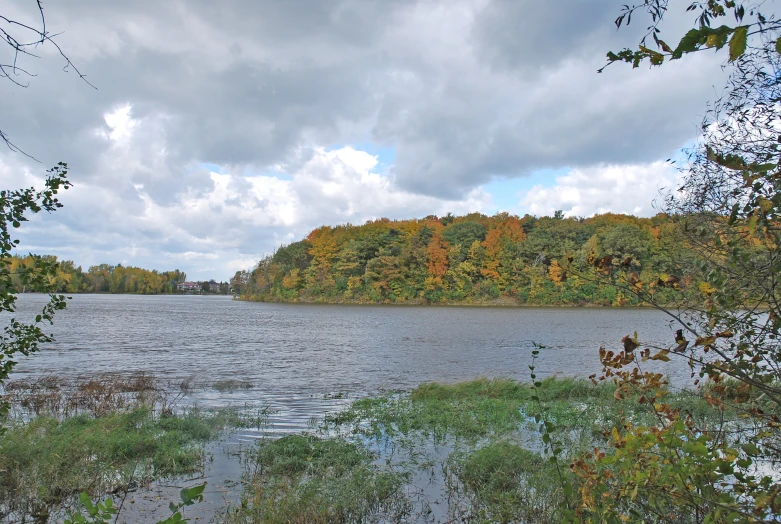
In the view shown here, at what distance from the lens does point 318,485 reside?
7336mm

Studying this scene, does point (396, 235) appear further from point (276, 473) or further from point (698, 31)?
point (698, 31)

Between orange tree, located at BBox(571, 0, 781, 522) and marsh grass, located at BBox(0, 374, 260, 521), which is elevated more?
orange tree, located at BBox(571, 0, 781, 522)

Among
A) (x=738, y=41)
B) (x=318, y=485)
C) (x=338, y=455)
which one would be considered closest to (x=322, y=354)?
(x=338, y=455)

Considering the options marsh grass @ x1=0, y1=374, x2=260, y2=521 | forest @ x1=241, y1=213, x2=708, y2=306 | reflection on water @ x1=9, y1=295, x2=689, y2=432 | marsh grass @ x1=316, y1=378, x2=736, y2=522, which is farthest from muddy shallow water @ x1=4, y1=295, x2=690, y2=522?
forest @ x1=241, y1=213, x2=708, y2=306

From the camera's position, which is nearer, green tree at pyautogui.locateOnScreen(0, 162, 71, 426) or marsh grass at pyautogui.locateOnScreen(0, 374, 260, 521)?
green tree at pyautogui.locateOnScreen(0, 162, 71, 426)

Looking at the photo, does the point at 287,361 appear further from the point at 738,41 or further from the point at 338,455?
the point at 738,41

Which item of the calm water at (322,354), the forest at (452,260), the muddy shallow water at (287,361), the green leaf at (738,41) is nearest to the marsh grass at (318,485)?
the muddy shallow water at (287,361)

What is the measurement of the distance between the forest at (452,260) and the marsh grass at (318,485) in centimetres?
6707

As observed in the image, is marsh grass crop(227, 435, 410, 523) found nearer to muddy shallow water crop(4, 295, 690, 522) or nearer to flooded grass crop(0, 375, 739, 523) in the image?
flooded grass crop(0, 375, 739, 523)

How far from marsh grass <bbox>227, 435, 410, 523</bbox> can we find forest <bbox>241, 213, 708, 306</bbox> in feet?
220

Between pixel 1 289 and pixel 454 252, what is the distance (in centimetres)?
8737

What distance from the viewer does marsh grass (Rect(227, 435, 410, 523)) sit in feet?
20.7

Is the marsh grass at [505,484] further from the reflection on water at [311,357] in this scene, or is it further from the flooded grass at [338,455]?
the reflection on water at [311,357]

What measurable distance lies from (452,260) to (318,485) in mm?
84031
